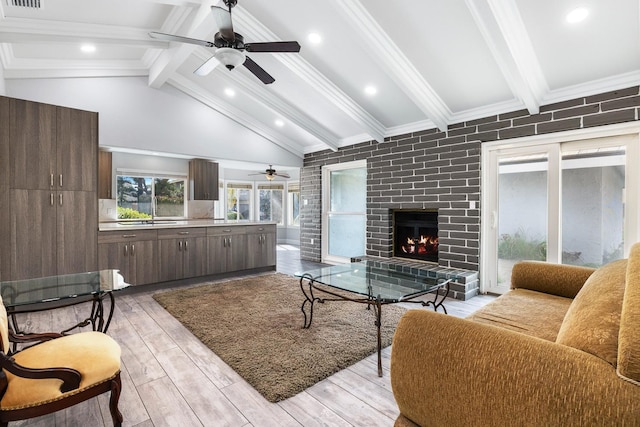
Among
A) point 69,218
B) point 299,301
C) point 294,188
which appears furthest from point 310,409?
point 294,188

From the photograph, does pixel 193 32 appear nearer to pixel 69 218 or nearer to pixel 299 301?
pixel 69 218

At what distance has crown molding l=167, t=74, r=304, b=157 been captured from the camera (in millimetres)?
4895

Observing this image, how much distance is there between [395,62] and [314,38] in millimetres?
935

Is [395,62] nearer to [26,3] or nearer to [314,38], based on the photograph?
[314,38]

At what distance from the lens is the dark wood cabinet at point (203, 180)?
6227mm

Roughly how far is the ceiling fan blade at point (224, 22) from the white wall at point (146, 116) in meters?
2.80

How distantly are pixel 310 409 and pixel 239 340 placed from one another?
3.51 ft

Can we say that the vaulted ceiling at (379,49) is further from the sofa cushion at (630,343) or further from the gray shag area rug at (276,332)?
the gray shag area rug at (276,332)

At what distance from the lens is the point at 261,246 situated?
218 inches

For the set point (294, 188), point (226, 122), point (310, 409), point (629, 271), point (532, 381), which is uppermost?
point (226, 122)

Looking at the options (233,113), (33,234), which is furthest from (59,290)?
(233,113)

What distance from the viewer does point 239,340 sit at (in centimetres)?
263

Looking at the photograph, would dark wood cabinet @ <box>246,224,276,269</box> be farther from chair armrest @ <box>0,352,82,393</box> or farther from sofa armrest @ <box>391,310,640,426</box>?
sofa armrest @ <box>391,310,640,426</box>

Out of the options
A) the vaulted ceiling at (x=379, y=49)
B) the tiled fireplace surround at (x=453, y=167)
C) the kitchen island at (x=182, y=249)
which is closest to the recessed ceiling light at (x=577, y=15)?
the vaulted ceiling at (x=379, y=49)
